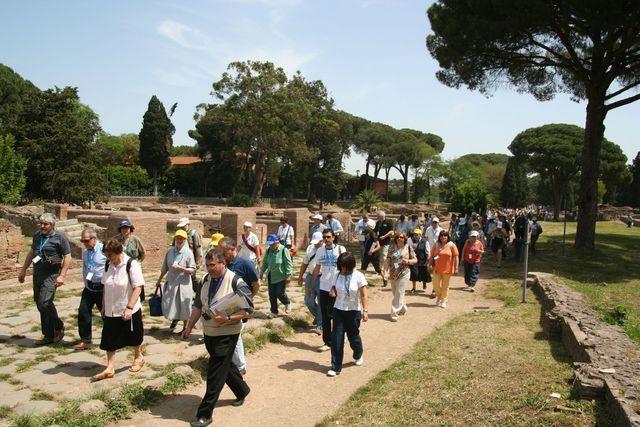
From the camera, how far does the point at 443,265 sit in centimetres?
962

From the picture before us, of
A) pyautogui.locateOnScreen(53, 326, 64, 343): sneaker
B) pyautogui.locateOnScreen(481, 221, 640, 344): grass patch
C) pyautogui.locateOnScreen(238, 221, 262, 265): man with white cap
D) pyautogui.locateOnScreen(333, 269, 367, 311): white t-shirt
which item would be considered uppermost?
pyautogui.locateOnScreen(238, 221, 262, 265): man with white cap

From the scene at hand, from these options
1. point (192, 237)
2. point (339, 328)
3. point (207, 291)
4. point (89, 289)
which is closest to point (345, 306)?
point (339, 328)

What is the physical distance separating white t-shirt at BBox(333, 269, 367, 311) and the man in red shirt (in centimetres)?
586

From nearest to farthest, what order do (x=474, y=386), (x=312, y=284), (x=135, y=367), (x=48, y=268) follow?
(x=474, y=386) → (x=135, y=367) → (x=48, y=268) → (x=312, y=284)

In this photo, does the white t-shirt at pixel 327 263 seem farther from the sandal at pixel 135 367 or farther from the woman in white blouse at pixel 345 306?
the sandal at pixel 135 367

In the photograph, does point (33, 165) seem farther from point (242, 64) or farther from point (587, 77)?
point (587, 77)

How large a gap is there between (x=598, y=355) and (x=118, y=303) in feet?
16.8

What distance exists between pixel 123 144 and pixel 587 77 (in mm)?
53046

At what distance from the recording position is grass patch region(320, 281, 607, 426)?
441 cm

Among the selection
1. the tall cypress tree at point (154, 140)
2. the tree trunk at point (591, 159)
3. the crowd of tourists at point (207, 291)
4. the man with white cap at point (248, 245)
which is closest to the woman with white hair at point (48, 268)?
the crowd of tourists at point (207, 291)

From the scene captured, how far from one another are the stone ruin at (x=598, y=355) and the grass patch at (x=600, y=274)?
58 centimetres

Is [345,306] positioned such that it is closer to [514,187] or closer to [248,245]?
[248,245]

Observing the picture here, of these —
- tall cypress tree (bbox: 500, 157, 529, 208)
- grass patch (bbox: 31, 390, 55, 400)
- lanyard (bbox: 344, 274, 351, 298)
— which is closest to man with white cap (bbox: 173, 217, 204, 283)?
lanyard (bbox: 344, 274, 351, 298)

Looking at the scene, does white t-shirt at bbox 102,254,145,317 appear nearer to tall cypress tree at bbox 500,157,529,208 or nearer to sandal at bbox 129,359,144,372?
sandal at bbox 129,359,144,372
